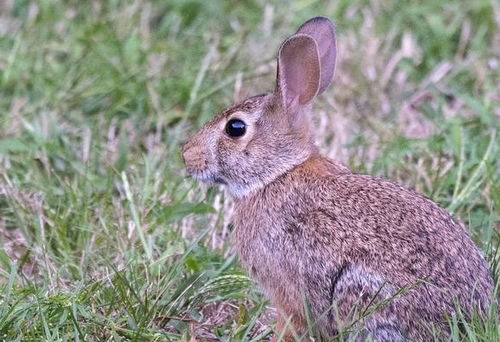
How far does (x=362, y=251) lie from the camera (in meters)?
4.10

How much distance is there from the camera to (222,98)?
6473 mm

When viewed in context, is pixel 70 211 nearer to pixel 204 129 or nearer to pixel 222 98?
pixel 204 129

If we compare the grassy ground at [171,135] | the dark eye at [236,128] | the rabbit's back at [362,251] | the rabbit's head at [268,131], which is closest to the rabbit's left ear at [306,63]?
the rabbit's head at [268,131]

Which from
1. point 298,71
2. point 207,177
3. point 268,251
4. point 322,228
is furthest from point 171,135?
point 322,228

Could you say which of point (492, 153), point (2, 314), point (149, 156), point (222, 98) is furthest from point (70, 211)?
point (492, 153)

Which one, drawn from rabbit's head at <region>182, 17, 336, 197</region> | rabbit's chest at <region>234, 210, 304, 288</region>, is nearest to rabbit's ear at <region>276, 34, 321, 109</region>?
rabbit's head at <region>182, 17, 336, 197</region>

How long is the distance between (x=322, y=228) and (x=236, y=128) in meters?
0.66

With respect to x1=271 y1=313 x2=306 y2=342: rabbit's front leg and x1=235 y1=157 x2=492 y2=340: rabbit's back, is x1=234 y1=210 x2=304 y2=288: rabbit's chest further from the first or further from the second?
x1=271 y1=313 x2=306 y2=342: rabbit's front leg

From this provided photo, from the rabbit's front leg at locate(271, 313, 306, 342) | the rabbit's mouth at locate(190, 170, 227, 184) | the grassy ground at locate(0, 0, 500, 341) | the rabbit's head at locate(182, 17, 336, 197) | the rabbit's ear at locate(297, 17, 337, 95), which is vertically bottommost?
the rabbit's front leg at locate(271, 313, 306, 342)

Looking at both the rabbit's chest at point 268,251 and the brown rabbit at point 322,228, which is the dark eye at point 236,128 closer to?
the brown rabbit at point 322,228

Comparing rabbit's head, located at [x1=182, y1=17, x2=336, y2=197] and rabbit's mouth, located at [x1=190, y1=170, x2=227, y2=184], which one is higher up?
rabbit's head, located at [x1=182, y1=17, x2=336, y2=197]

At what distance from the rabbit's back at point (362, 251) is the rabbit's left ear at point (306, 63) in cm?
40

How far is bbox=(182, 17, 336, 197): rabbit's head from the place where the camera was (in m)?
4.61

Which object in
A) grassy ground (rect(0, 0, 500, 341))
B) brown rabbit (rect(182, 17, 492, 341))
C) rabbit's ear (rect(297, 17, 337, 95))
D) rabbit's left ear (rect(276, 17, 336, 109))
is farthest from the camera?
rabbit's ear (rect(297, 17, 337, 95))
